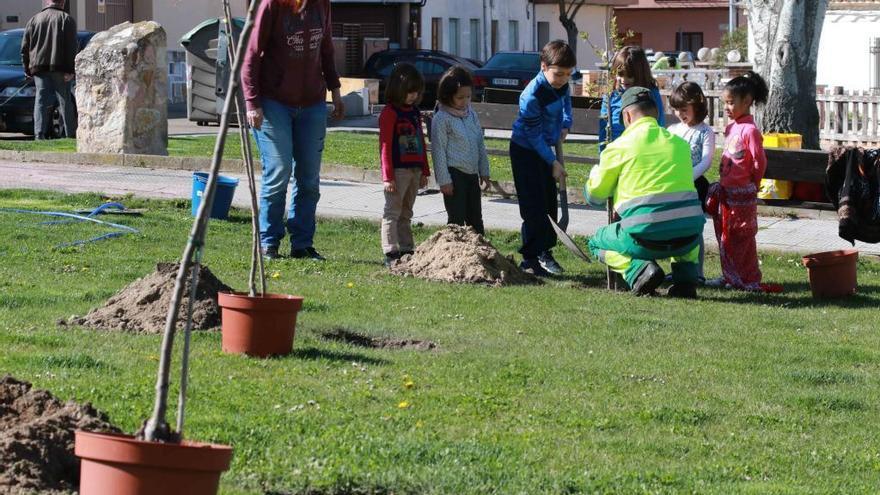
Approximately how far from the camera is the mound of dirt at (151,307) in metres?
7.36

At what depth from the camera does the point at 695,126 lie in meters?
10.4

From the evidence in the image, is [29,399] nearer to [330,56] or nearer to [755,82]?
[330,56]

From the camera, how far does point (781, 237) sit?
1277cm

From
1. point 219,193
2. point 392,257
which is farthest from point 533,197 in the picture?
point 219,193

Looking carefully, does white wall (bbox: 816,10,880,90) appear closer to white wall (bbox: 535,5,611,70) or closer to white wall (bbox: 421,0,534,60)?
white wall (bbox: 421,0,534,60)

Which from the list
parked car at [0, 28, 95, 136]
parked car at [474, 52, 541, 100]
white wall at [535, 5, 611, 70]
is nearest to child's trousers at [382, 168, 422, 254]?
parked car at [0, 28, 95, 136]

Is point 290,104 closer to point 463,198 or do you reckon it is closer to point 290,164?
point 290,164

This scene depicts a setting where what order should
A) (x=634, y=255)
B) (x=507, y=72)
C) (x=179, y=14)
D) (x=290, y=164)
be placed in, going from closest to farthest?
(x=634, y=255) → (x=290, y=164) → (x=507, y=72) → (x=179, y=14)

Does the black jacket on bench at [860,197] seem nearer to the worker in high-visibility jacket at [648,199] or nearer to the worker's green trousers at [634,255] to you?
the worker's green trousers at [634,255]

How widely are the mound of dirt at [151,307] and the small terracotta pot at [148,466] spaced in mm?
3435

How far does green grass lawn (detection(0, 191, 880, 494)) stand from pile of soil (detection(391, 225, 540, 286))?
21 centimetres

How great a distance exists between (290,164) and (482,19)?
176ft

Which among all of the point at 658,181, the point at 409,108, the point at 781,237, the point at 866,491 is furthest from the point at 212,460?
the point at 781,237

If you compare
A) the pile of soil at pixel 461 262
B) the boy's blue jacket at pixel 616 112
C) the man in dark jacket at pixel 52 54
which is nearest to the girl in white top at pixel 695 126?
the boy's blue jacket at pixel 616 112
